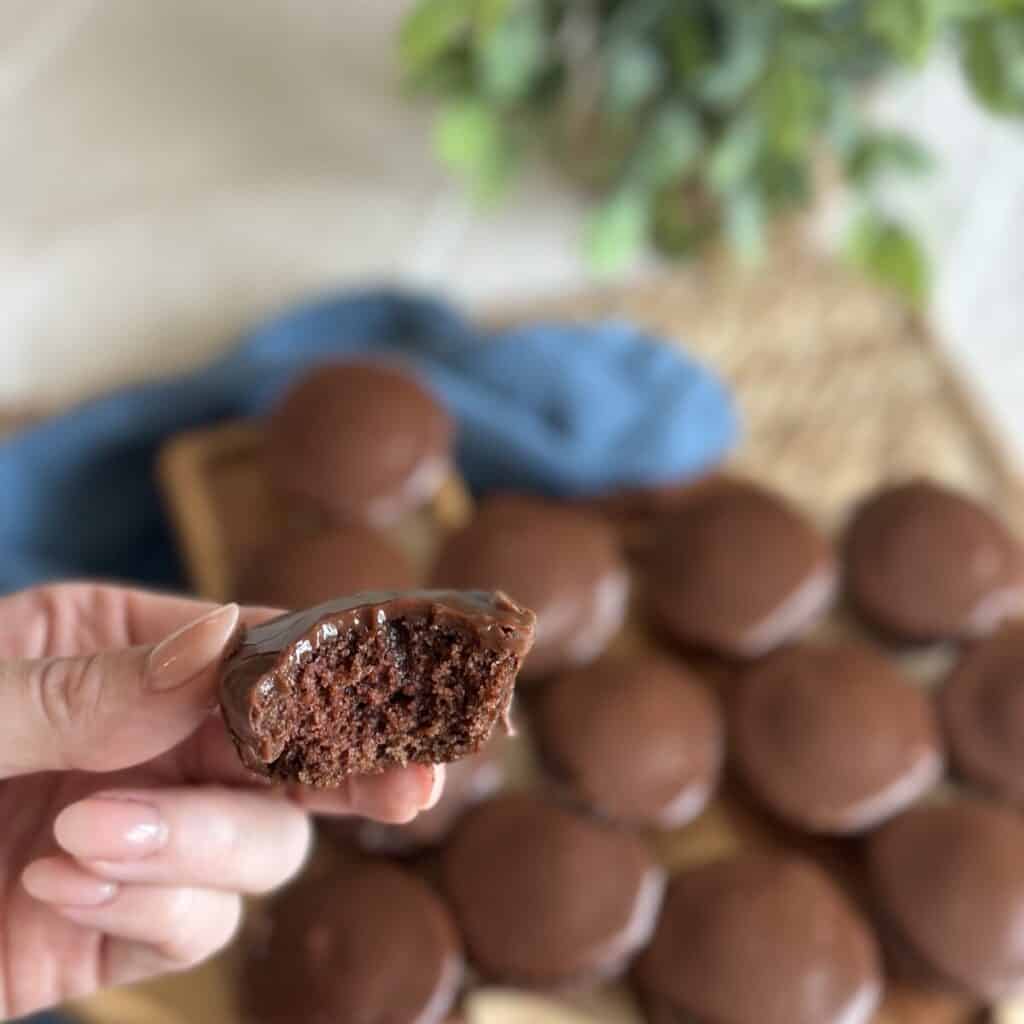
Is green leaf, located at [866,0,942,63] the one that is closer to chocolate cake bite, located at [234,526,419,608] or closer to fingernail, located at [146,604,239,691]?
chocolate cake bite, located at [234,526,419,608]

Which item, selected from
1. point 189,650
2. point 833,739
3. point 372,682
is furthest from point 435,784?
point 833,739

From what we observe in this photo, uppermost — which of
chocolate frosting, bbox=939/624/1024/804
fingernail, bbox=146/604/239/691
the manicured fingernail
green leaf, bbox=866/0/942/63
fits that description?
green leaf, bbox=866/0/942/63

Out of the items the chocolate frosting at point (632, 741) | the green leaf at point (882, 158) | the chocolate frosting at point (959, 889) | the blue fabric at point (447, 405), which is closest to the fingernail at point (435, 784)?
the chocolate frosting at point (632, 741)

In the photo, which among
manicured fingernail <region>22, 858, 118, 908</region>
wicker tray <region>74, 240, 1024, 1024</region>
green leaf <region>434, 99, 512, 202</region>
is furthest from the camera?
green leaf <region>434, 99, 512, 202</region>

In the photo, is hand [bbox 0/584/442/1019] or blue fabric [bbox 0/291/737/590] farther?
blue fabric [bbox 0/291/737/590]

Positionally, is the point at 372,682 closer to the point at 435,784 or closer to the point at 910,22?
the point at 435,784

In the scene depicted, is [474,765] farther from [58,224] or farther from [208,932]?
[58,224]

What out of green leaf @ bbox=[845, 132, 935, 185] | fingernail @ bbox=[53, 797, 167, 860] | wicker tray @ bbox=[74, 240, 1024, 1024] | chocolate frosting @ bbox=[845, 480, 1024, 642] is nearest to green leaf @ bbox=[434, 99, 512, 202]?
wicker tray @ bbox=[74, 240, 1024, 1024]

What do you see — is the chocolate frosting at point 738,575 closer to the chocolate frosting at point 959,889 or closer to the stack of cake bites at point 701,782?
the stack of cake bites at point 701,782
